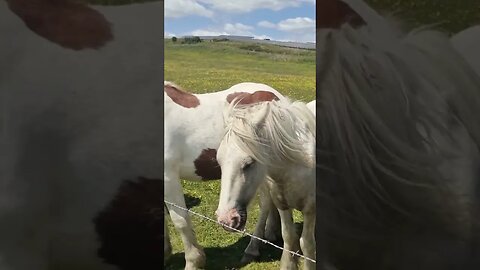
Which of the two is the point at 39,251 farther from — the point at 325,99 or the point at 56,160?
the point at 325,99

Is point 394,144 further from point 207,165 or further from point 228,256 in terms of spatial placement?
point 207,165

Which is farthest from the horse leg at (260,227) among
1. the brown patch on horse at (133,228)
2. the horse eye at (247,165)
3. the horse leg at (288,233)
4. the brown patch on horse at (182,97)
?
the brown patch on horse at (133,228)

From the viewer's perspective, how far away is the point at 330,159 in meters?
2.07

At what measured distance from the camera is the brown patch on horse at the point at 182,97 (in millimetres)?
2891

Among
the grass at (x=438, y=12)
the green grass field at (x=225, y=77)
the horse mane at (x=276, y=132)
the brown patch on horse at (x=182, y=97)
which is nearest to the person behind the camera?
the grass at (x=438, y=12)

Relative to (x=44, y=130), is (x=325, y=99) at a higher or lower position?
higher

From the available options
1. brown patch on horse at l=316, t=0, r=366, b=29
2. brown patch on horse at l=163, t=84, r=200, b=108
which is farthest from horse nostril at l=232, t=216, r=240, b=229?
brown patch on horse at l=316, t=0, r=366, b=29

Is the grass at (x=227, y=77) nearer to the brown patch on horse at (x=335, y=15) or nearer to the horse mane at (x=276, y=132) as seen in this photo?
the horse mane at (x=276, y=132)

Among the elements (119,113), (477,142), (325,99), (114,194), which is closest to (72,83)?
(119,113)

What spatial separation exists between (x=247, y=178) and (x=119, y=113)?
0.81 m

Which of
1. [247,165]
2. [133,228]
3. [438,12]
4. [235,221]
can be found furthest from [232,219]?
→ [438,12]

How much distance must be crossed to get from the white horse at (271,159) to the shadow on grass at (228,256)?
110 millimetres

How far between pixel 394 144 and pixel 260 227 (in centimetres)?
117

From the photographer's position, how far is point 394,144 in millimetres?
1985
